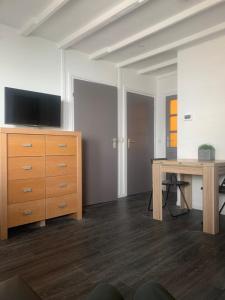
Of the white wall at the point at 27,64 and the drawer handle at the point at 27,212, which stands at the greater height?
the white wall at the point at 27,64

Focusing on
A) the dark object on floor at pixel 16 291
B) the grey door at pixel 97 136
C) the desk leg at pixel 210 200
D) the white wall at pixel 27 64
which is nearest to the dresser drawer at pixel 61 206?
the grey door at pixel 97 136

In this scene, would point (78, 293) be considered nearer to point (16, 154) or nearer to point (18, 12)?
point (16, 154)

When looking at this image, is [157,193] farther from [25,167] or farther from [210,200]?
[25,167]

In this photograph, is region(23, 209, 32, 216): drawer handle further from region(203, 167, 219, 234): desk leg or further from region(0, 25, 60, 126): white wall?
region(203, 167, 219, 234): desk leg

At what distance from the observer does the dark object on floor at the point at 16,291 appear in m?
0.86

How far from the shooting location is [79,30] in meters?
3.30

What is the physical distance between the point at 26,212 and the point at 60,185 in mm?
544

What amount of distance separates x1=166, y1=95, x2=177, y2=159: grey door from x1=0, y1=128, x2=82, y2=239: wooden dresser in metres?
2.50

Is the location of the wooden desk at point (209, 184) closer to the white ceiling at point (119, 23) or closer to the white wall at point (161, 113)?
the white ceiling at point (119, 23)

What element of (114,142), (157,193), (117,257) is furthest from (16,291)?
(114,142)

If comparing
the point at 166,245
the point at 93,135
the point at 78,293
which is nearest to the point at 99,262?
the point at 78,293

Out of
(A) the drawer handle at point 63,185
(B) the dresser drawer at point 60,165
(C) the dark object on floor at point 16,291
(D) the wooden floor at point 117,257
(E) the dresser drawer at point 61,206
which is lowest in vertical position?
(D) the wooden floor at point 117,257

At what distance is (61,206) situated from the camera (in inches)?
124

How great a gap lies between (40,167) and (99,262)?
140 centimetres
